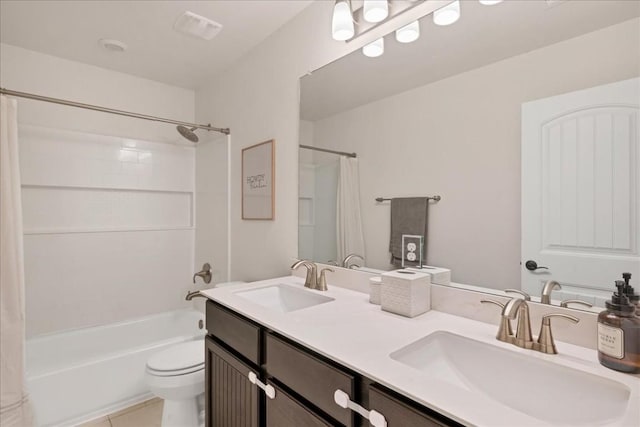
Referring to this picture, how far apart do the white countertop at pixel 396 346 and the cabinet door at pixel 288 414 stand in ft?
0.59

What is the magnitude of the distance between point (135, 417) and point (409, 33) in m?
2.61

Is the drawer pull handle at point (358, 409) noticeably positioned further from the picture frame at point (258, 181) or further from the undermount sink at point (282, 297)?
the picture frame at point (258, 181)

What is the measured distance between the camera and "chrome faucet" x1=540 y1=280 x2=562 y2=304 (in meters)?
0.92

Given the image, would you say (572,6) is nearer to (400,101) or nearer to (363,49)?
(400,101)

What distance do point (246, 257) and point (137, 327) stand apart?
1.20 metres

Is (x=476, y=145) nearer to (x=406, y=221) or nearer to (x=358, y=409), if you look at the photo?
(x=406, y=221)

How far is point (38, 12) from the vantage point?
177 cm

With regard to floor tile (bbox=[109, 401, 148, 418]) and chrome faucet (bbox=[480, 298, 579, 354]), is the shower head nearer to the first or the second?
floor tile (bbox=[109, 401, 148, 418])

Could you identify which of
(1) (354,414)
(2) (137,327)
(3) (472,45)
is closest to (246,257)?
Answer: (2) (137,327)

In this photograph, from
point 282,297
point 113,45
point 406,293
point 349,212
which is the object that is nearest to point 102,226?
point 113,45

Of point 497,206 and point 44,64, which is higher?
point 44,64

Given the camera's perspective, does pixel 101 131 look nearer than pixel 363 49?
No

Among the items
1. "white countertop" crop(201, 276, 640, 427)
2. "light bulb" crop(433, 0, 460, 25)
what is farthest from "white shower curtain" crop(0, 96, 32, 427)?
"light bulb" crop(433, 0, 460, 25)

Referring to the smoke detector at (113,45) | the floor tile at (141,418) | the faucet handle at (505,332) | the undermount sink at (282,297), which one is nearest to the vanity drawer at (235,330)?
the undermount sink at (282,297)
